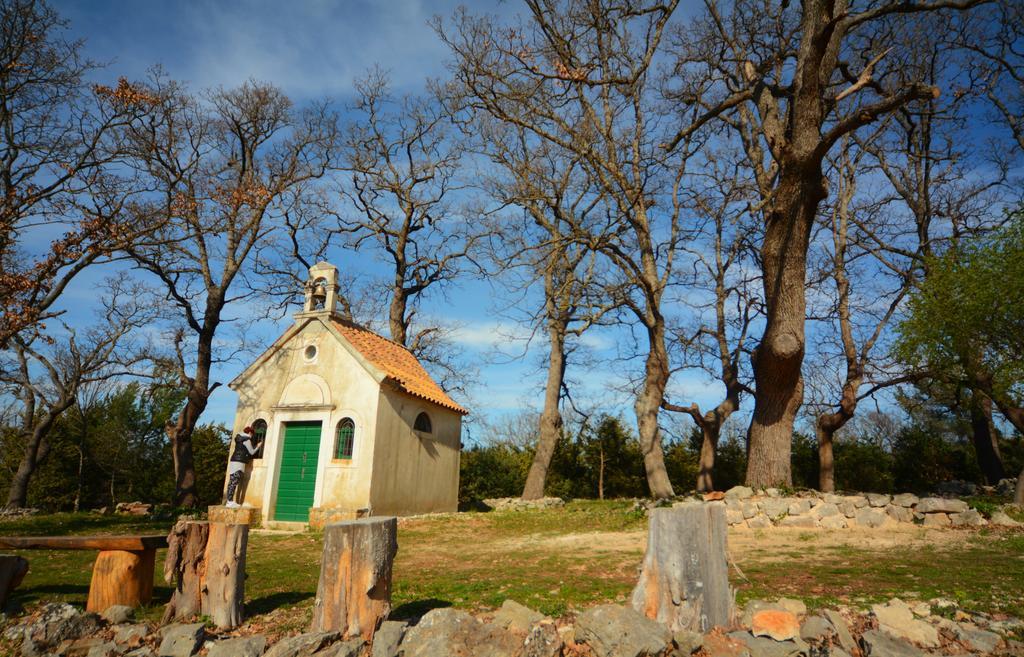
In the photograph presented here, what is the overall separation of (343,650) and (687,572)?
3.06 metres

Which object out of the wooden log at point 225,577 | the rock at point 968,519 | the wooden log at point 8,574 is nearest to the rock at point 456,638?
the wooden log at point 225,577

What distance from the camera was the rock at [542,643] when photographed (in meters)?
4.69

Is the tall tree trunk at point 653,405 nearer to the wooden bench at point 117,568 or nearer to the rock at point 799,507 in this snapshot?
→ the rock at point 799,507

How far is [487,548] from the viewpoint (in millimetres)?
11273

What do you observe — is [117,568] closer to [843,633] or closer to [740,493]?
[843,633]

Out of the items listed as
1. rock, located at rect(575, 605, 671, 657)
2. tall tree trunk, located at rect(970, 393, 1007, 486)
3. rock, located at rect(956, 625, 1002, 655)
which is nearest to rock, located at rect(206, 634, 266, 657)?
rock, located at rect(575, 605, 671, 657)

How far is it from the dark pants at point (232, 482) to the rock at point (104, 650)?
1157cm

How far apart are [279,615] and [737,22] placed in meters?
17.4

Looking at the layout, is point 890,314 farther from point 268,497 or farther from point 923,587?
point 268,497

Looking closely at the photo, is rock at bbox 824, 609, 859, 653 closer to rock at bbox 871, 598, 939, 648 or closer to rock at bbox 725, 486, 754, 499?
rock at bbox 871, 598, 939, 648

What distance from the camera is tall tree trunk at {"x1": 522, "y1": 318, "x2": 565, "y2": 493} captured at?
22391 millimetres

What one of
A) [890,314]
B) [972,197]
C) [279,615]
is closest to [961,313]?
[890,314]

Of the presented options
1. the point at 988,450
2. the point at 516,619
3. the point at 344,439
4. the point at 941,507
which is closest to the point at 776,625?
the point at 516,619

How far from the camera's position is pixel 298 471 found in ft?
53.8
